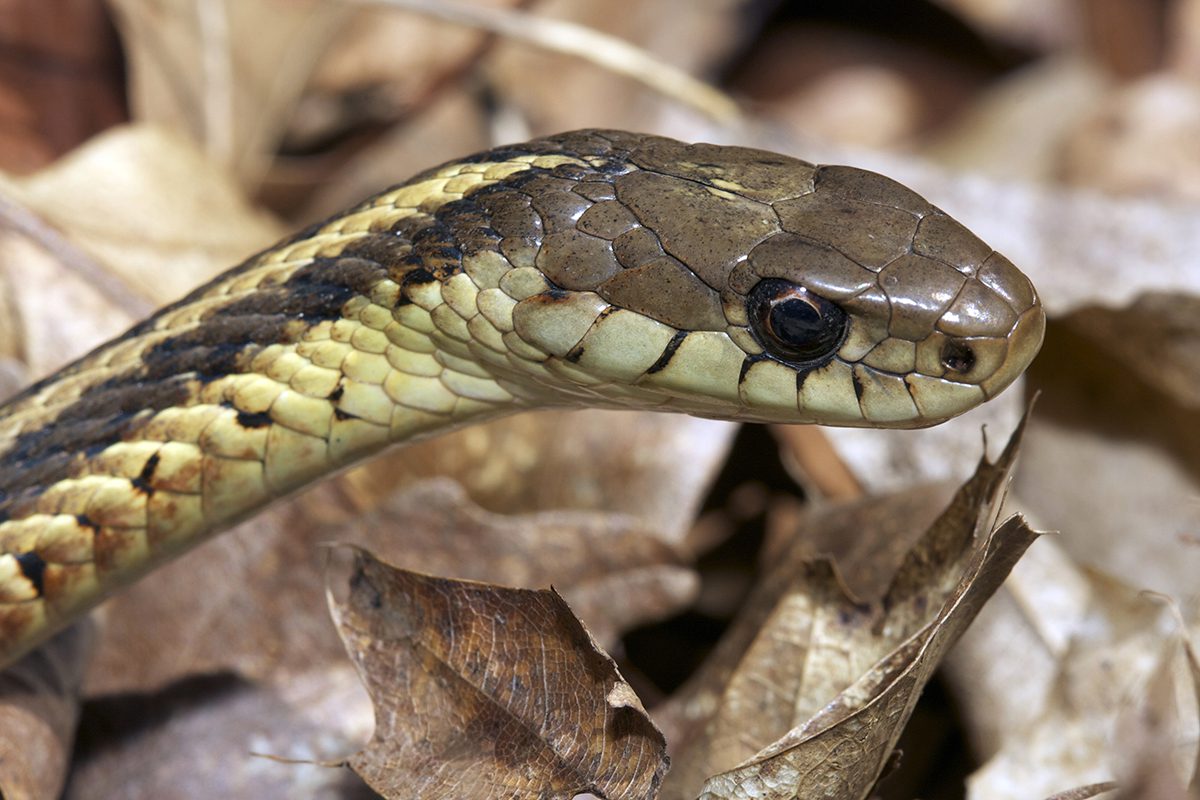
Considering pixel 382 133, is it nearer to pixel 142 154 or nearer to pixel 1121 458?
pixel 142 154

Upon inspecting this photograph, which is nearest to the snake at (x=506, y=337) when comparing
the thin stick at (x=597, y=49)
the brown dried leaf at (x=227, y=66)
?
the thin stick at (x=597, y=49)

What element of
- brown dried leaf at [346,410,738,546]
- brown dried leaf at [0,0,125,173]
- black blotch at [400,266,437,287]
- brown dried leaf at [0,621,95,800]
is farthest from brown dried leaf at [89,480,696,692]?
brown dried leaf at [0,0,125,173]

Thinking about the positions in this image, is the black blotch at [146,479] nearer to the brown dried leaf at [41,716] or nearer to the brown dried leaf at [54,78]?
the brown dried leaf at [41,716]

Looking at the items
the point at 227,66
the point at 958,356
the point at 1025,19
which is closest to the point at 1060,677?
the point at 958,356

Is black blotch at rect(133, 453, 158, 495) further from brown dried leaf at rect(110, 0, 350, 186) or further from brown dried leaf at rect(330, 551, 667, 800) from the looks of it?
brown dried leaf at rect(110, 0, 350, 186)

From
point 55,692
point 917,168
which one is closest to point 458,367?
point 55,692

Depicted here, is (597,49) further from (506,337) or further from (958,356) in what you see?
(958,356)
